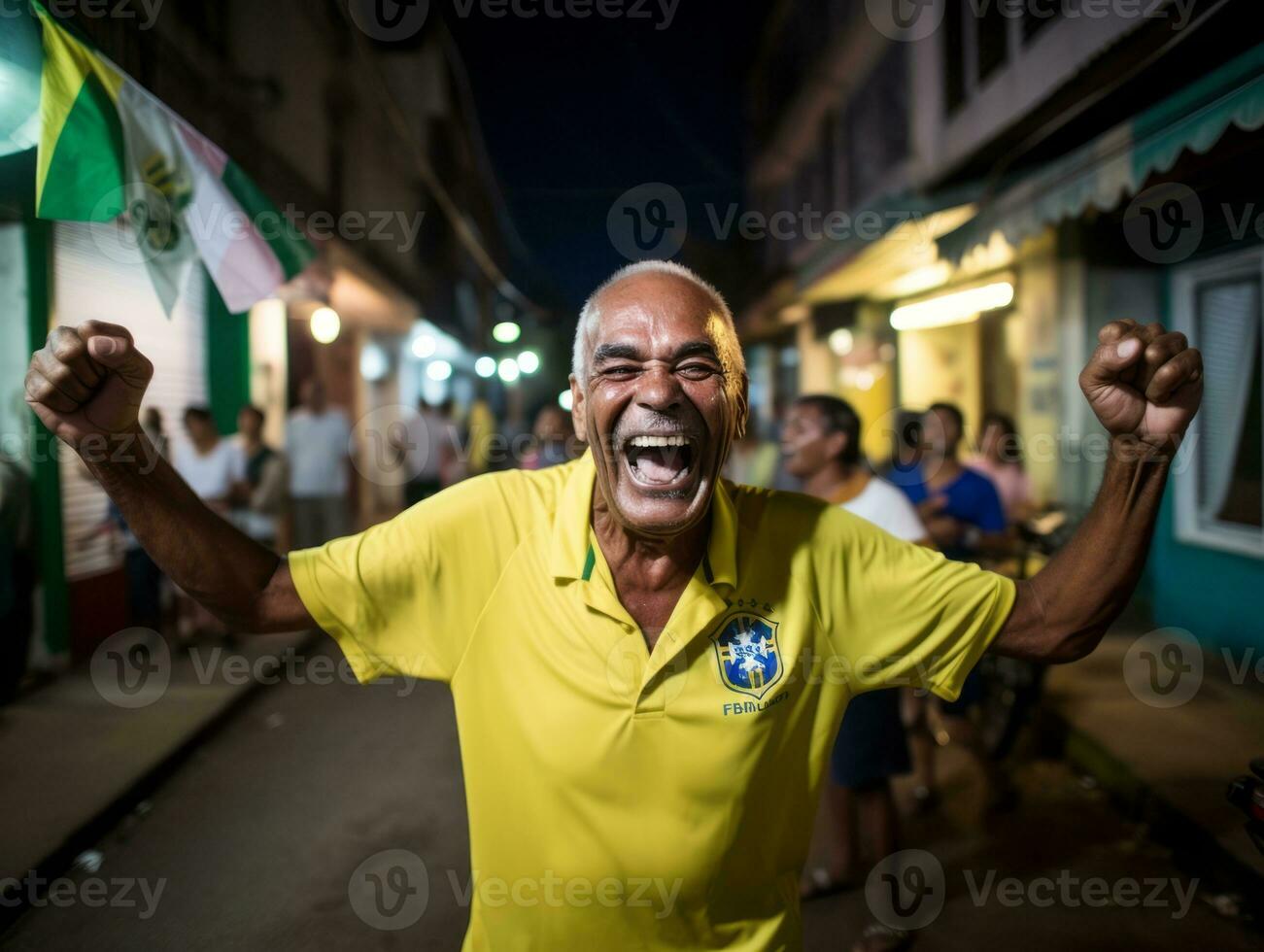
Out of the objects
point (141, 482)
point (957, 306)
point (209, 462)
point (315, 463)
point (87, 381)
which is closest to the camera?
point (87, 381)

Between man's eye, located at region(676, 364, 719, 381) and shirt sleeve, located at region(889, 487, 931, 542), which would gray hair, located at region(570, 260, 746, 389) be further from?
shirt sleeve, located at region(889, 487, 931, 542)

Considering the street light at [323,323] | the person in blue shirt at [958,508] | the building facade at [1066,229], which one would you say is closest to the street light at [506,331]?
the building facade at [1066,229]

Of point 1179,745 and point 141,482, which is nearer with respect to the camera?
point 141,482

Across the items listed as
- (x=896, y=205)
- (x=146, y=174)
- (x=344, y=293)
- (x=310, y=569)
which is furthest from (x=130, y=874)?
(x=344, y=293)

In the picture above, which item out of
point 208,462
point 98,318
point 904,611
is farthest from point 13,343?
point 904,611

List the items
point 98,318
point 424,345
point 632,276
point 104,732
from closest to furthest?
point 632,276 < point 104,732 < point 98,318 < point 424,345

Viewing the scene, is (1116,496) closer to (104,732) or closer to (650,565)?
(650,565)

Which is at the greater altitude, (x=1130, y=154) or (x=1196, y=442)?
(x=1130, y=154)

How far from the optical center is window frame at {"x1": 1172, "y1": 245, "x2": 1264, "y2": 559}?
6.50 m

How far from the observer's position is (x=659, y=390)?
5.49 feet

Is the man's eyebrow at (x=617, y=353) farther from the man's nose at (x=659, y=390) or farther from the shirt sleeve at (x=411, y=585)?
the shirt sleeve at (x=411, y=585)

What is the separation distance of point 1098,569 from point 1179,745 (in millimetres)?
4405

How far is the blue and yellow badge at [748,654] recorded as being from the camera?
1670 mm

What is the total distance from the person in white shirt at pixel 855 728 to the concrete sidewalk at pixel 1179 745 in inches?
57.5
